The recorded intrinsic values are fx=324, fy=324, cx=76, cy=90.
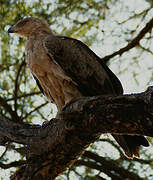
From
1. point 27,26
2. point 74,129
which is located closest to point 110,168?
point 74,129


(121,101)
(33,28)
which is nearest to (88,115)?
(121,101)

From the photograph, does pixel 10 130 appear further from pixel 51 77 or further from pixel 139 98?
pixel 139 98

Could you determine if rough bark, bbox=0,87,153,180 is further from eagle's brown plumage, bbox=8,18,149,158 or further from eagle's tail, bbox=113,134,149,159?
eagle's brown plumage, bbox=8,18,149,158

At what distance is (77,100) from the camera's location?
346 centimetres

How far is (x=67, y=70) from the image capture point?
16.4 ft

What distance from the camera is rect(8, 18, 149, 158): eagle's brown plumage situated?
4934 mm

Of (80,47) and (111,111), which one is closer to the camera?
(111,111)

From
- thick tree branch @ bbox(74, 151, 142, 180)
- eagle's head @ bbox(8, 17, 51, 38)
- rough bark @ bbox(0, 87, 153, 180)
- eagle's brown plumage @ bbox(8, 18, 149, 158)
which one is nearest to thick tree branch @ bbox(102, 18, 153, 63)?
eagle's head @ bbox(8, 17, 51, 38)

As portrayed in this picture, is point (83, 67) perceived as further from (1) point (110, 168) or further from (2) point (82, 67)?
(1) point (110, 168)

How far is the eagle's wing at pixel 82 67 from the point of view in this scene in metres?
Result: 4.91

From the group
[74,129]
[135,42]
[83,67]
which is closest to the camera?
[74,129]

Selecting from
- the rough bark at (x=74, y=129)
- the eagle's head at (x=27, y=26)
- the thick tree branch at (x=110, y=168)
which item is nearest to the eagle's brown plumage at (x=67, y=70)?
the eagle's head at (x=27, y=26)

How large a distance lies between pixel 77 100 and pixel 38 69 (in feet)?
6.02

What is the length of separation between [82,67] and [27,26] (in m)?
1.85
